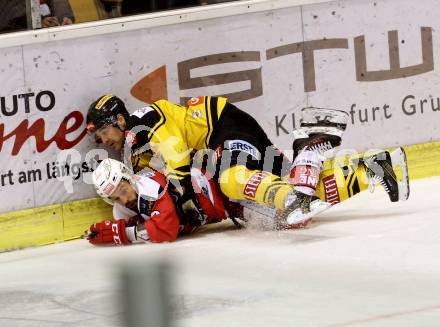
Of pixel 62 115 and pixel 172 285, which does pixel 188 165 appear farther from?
pixel 172 285

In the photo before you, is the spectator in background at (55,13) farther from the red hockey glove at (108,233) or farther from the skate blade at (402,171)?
the skate blade at (402,171)

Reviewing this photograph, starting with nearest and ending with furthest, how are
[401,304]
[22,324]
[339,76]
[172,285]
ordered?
[172,285], [401,304], [22,324], [339,76]

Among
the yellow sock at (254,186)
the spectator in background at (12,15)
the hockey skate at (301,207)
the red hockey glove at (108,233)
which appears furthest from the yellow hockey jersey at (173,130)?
the spectator in background at (12,15)

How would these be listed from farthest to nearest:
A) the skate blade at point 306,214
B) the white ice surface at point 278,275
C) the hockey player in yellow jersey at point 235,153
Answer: the hockey player in yellow jersey at point 235,153 < the skate blade at point 306,214 < the white ice surface at point 278,275

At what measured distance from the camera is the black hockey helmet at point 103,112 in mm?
5641

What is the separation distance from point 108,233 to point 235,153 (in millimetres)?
917

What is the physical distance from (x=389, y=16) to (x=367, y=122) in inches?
31.6

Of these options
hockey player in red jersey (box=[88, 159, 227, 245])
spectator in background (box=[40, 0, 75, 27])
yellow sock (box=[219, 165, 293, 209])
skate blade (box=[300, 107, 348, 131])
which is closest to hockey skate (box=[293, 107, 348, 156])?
skate blade (box=[300, 107, 348, 131])

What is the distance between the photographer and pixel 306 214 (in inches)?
202

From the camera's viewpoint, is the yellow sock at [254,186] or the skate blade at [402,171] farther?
the skate blade at [402,171]

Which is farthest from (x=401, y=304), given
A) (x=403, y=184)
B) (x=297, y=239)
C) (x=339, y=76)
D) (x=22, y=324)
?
(x=339, y=76)

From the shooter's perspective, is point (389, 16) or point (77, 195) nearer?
point (77, 195)

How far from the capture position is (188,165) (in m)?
5.52

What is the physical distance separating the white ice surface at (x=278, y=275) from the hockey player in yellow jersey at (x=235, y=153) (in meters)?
0.24
